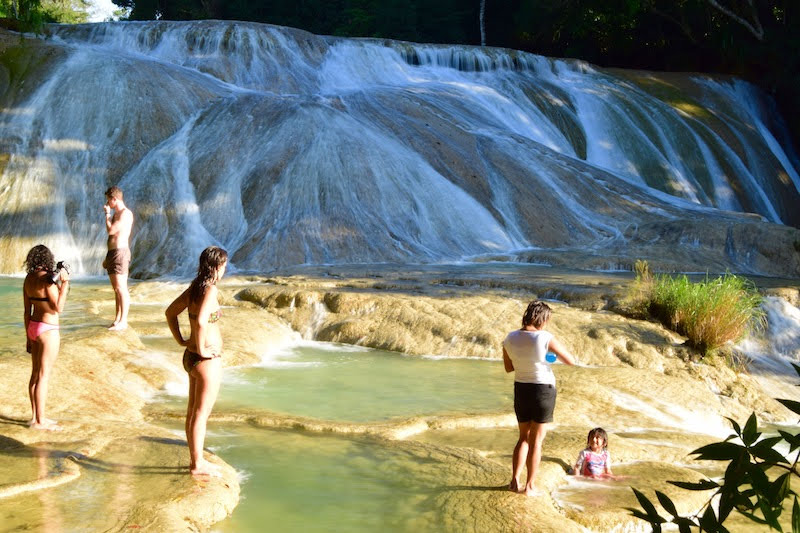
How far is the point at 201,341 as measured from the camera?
5469 millimetres

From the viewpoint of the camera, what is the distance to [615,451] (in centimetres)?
707

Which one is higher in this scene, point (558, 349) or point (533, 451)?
point (558, 349)

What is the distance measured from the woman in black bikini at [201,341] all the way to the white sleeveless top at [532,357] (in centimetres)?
187

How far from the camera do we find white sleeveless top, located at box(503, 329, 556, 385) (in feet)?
18.7

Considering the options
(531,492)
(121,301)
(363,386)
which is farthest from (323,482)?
(121,301)

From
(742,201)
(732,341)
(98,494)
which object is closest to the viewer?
(98,494)

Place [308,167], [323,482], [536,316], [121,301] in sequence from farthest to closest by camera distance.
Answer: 1. [308,167]
2. [121,301]
3. [323,482]
4. [536,316]

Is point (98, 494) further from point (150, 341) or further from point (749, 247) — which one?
point (749, 247)

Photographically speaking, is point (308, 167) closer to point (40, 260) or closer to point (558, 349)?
point (40, 260)

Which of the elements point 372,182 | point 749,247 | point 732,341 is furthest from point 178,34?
point 732,341

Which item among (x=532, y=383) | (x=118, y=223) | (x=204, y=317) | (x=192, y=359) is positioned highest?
(x=118, y=223)

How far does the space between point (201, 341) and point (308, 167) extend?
44.4ft

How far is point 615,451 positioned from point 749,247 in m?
11.4

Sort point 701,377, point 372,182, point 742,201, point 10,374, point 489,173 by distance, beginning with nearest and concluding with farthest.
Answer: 1. point 10,374
2. point 701,377
3. point 372,182
4. point 489,173
5. point 742,201
